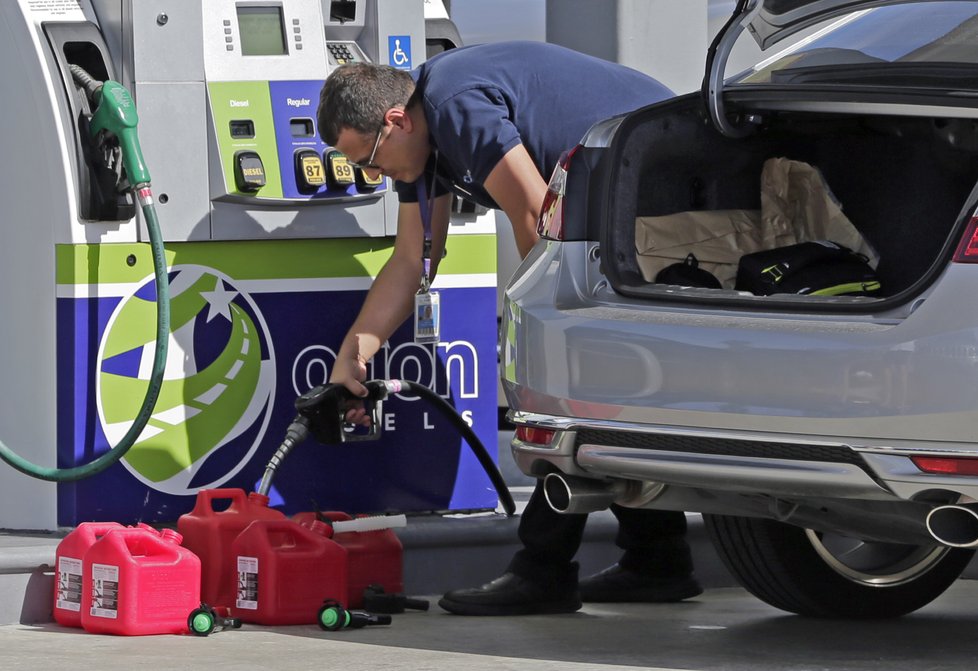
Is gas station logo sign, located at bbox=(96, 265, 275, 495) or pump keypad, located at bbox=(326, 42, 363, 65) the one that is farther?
pump keypad, located at bbox=(326, 42, 363, 65)

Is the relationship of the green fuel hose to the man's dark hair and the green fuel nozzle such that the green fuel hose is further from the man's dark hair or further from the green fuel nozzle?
the man's dark hair

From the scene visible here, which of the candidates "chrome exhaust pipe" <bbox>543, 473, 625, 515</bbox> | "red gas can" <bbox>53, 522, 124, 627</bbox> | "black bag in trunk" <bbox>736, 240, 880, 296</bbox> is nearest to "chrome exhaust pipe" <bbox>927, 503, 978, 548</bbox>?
"black bag in trunk" <bbox>736, 240, 880, 296</bbox>

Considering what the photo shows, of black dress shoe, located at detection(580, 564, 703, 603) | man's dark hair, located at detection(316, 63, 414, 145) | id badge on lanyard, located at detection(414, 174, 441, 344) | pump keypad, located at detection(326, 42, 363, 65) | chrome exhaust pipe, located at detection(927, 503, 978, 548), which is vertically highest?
pump keypad, located at detection(326, 42, 363, 65)

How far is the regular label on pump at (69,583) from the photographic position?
179 inches

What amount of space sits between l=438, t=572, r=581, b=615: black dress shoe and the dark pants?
37mm

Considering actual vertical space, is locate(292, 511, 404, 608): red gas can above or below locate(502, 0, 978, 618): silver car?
below

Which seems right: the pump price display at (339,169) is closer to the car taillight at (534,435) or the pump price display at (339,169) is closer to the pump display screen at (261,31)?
the pump display screen at (261,31)

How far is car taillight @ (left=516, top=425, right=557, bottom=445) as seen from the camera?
3924mm

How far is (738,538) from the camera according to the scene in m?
4.62

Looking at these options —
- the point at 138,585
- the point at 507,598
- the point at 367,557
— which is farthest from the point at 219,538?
the point at 507,598

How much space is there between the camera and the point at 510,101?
15.7 feet

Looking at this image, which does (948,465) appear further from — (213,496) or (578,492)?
(213,496)

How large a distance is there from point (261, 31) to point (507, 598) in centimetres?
193

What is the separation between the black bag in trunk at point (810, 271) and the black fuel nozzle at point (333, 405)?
1.39 m
